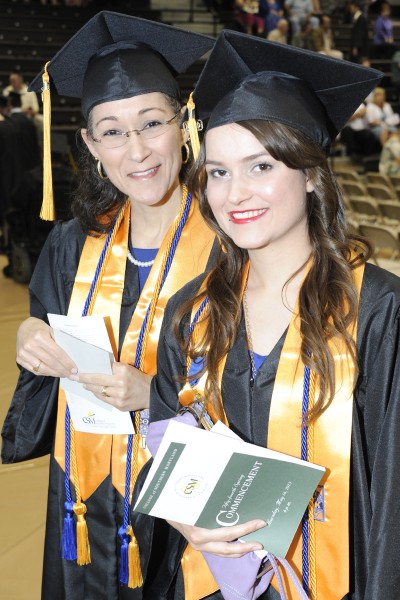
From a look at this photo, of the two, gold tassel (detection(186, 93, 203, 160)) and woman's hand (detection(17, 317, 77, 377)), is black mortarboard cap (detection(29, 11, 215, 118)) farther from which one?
woman's hand (detection(17, 317, 77, 377))

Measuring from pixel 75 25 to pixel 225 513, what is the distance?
13.7 meters

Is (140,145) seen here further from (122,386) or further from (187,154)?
(122,386)

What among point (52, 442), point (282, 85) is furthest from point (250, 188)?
point (52, 442)

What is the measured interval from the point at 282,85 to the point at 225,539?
835 millimetres

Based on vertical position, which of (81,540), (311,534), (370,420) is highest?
(370,420)

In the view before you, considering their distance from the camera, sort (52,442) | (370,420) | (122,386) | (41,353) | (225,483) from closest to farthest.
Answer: (225,483) → (370,420) → (122,386) → (41,353) → (52,442)

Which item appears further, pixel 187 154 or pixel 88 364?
pixel 187 154

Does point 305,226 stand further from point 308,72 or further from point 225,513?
point 225,513

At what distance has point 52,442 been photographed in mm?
2318

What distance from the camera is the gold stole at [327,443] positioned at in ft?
5.10

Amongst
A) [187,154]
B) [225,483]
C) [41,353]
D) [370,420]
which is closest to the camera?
[225,483]

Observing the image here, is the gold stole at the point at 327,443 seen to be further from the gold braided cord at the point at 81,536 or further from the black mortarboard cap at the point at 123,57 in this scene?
the black mortarboard cap at the point at 123,57

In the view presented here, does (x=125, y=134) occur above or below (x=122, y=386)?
above

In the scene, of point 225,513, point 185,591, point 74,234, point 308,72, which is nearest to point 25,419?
point 74,234
